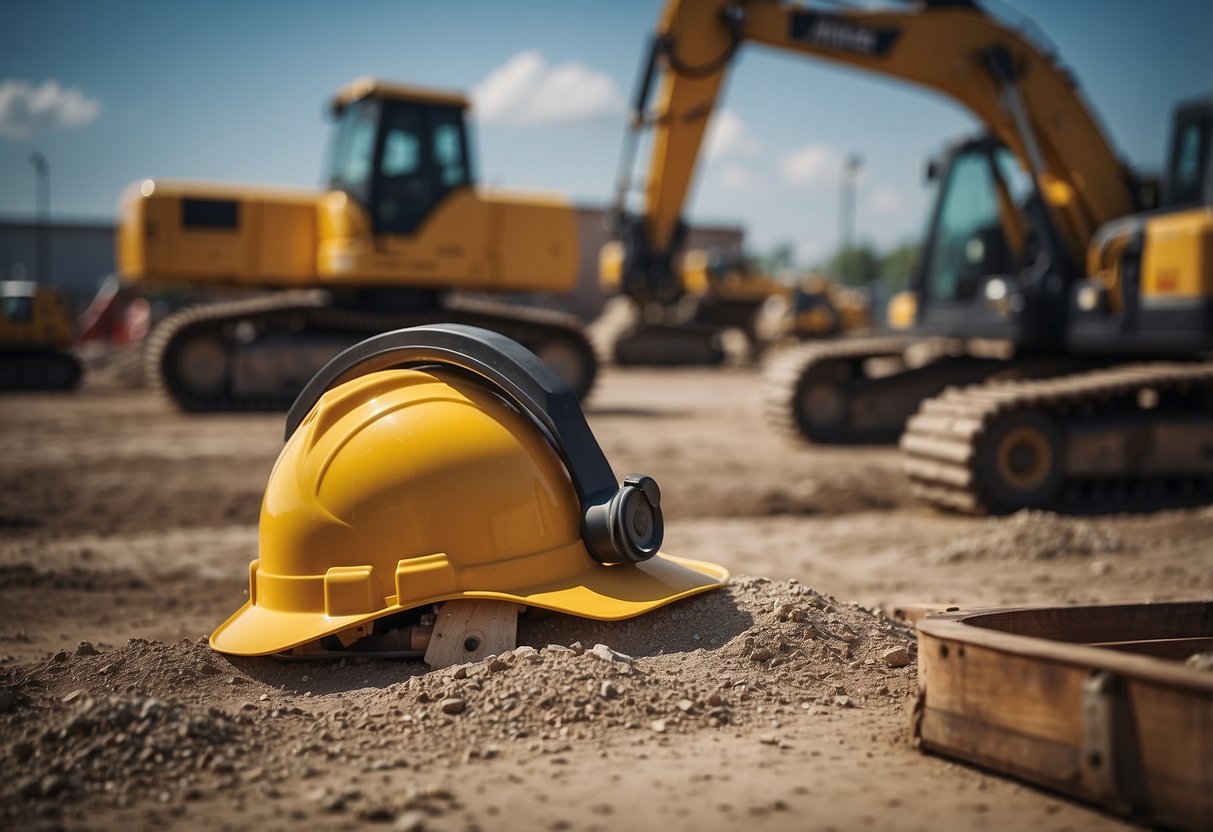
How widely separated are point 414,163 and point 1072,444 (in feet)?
30.6

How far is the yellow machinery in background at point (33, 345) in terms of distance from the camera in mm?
20953

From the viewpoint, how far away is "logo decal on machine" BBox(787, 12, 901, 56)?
1194 centimetres

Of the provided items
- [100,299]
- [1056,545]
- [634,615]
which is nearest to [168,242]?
[1056,545]

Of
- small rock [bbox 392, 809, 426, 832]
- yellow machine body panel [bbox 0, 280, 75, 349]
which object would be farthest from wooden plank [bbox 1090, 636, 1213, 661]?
yellow machine body panel [bbox 0, 280, 75, 349]

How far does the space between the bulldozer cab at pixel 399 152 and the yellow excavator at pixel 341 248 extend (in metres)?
0.02

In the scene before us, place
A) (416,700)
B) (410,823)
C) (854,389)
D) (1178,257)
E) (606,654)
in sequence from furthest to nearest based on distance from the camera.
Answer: (854,389)
(1178,257)
(606,654)
(416,700)
(410,823)

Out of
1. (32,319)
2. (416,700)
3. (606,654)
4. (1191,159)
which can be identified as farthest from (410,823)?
(32,319)

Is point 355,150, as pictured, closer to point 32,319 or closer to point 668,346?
point 32,319

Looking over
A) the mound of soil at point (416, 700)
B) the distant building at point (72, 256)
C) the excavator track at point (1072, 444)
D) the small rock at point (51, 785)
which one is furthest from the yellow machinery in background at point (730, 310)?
the small rock at point (51, 785)

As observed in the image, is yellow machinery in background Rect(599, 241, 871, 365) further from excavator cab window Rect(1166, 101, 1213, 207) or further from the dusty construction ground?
the dusty construction ground

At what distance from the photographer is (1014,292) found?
10.5 m

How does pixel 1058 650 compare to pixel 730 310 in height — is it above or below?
below

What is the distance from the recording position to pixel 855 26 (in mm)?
12070

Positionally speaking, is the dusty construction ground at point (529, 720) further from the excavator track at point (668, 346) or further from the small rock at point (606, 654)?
the excavator track at point (668, 346)
